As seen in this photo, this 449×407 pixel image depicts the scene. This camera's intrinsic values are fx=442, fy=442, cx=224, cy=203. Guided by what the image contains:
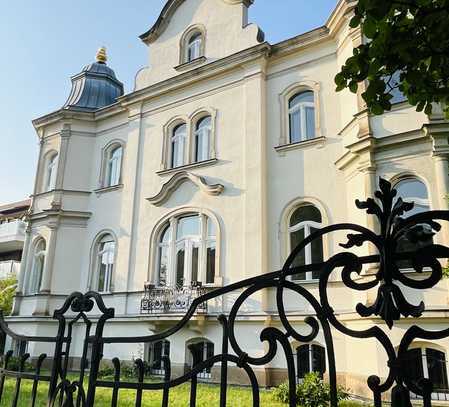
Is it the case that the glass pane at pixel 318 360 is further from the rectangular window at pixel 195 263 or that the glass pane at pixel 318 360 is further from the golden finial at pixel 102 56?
the golden finial at pixel 102 56

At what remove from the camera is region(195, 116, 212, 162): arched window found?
48.3 ft

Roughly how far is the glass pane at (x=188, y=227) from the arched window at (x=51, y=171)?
257 inches

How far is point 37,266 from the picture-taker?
1723 centimetres

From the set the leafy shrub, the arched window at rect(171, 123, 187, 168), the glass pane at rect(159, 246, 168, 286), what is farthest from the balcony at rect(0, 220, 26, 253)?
the leafy shrub

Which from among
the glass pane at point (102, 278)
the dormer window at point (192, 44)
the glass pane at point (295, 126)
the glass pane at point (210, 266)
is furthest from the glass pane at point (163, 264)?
the dormer window at point (192, 44)

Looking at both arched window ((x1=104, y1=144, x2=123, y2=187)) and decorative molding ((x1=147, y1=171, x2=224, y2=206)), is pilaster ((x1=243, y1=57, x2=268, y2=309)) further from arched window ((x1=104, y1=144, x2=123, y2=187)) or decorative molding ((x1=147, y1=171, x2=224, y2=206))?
arched window ((x1=104, y1=144, x2=123, y2=187))

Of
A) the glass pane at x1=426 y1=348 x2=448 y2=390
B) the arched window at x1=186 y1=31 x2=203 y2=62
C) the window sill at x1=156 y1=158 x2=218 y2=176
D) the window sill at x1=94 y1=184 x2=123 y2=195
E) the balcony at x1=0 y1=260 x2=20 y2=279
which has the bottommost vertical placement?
the glass pane at x1=426 y1=348 x2=448 y2=390

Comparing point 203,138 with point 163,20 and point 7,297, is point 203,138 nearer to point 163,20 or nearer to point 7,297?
point 163,20

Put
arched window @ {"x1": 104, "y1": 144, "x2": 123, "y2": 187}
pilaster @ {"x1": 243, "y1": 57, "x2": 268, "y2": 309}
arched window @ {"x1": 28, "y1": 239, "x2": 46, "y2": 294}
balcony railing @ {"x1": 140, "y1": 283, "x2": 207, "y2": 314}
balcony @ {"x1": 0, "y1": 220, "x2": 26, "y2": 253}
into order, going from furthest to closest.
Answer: balcony @ {"x1": 0, "y1": 220, "x2": 26, "y2": 253} → arched window @ {"x1": 104, "y1": 144, "x2": 123, "y2": 187} → arched window @ {"x1": 28, "y1": 239, "x2": 46, "y2": 294} → balcony railing @ {"x1": 140, "y1": 283, "x2": 207, "y2": 314} → pilaster @ {"x1": 243, "y1": 57, "x2": 268, "y2": 309}

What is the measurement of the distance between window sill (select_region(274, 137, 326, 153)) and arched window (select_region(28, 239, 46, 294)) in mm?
10119

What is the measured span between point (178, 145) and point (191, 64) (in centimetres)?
295

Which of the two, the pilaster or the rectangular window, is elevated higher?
the pilaster

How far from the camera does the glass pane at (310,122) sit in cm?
1284

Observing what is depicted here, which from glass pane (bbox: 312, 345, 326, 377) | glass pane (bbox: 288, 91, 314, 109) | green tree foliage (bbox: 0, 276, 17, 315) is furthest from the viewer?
green tree foliage (bbox: 0, 276, 17, 315)
